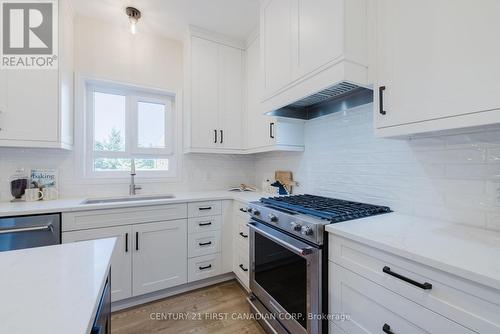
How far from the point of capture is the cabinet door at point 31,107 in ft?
5.54

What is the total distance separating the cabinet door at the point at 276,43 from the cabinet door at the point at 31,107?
177cm

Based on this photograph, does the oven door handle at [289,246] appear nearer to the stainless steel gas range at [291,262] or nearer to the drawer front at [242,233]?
the stainless steel gas range at [291,262]

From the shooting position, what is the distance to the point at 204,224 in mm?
2172

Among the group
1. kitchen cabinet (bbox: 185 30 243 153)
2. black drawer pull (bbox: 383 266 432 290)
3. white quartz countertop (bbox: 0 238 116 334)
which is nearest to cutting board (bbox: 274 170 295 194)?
kitchen cabinet (bbox: 185 30 243 153)

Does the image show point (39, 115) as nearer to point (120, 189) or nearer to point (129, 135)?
point (129, 135)

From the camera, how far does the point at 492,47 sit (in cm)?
82

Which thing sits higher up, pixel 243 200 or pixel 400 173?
pixel 400 173

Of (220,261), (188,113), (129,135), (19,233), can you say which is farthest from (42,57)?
(220,261)

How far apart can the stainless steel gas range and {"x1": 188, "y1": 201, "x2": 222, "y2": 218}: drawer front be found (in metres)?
0.56

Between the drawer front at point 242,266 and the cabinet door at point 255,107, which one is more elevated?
the cabinet door at point 255,107

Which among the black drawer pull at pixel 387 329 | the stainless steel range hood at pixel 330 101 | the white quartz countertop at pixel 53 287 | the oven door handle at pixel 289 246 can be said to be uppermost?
the stainless steel range hood at pixel 330 101

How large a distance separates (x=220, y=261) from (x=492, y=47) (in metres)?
2.37

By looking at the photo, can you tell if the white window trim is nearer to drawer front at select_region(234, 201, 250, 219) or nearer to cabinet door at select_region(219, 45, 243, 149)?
cabinet door at select_region(219, 45, 243, 149)

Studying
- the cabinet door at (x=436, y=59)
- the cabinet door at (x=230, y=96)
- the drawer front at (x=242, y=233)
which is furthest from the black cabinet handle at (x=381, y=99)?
the cabinet door at (x=230, y=96)
